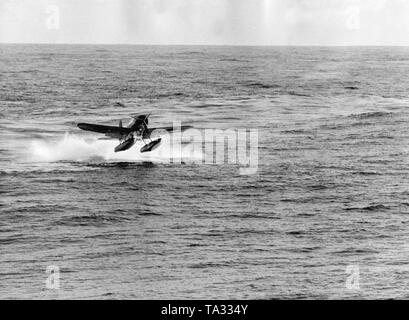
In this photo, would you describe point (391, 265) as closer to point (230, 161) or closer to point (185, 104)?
point (230, 161)

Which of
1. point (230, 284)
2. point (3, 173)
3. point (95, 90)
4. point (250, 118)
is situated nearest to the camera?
point (230, 284)

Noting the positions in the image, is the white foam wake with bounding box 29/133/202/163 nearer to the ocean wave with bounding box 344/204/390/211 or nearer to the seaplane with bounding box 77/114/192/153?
the seaplane with bounding box 77/114/192/153

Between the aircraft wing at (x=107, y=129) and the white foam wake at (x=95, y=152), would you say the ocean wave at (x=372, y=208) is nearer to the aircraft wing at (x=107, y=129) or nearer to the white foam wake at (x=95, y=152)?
the white foam wake at (x=95, y=152)

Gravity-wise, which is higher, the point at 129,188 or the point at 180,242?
the point at 129,188

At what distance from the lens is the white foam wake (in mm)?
69812

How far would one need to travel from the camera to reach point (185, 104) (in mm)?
109438

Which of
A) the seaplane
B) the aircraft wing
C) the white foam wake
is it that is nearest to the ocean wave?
the seaplane

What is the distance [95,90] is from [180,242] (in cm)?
8599

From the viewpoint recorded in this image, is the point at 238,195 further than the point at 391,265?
Yes

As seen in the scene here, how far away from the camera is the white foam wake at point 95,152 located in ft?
229

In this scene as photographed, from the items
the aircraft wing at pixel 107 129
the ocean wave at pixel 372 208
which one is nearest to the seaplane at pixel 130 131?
the aircraft wing at pixel 107 129

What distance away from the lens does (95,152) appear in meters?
72.1

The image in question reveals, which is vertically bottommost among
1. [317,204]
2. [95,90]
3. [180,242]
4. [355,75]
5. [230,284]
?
[230,284]

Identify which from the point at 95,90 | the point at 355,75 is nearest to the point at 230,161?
the point at 95,90
